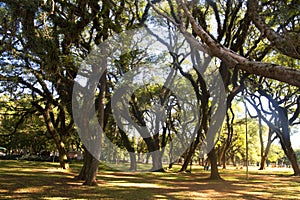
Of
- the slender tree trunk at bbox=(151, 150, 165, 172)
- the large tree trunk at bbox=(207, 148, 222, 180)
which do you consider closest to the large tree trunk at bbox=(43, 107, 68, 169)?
the slender tree trunk at bbox=(151, 150, 165, 172)

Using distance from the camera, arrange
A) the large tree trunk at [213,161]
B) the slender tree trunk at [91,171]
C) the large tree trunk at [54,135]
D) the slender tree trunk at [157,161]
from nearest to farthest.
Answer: the slender tree trunk at [91,171] → the large tree trunk at [213,161] → the large tree trunk at [54,135] → the slender tree trunk at [157,161]

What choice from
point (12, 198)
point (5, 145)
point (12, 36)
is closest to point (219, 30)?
point (12, 36)

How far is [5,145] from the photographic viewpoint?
40.6 meters

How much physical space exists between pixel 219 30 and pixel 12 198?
1247 centimetres

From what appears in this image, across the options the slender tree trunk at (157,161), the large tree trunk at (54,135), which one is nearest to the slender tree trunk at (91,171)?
the large tree trunk at (54,135)

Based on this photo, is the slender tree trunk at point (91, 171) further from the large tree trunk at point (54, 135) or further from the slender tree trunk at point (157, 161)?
the slender tree trunk at point (157, 161)

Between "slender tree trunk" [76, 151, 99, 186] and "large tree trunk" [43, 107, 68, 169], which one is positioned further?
"large tree trunk" [43, 107, 68, 169]

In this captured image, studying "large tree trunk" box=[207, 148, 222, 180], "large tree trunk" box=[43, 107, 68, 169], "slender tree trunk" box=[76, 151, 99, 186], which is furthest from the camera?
"large tree trunk" box=[43, 107, 68, 169]

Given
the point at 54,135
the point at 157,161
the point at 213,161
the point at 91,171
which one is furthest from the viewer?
the point at 157,161

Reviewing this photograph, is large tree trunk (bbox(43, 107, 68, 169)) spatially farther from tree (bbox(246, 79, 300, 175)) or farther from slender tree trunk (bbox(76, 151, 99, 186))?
tree (bbox(246, 79, 300, 175))

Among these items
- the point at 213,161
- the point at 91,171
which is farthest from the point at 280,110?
the point at 91,171

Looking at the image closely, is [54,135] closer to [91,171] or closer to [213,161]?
[91,171]

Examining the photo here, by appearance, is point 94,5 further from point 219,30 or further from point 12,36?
point 219,30

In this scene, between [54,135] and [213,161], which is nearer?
[213,161]
